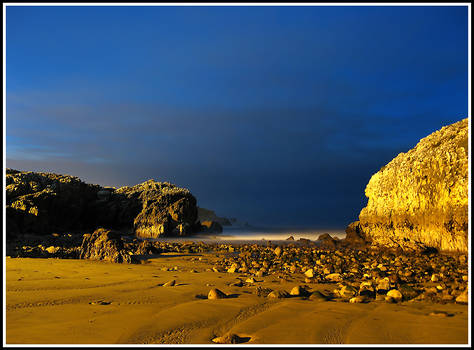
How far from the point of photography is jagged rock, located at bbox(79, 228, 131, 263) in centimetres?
1115

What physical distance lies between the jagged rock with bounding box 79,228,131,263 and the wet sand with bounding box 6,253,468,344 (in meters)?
3.77

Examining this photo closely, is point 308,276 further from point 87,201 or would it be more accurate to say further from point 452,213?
point 87,201

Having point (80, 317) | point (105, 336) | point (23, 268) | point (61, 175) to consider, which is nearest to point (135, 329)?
point (105, 336)

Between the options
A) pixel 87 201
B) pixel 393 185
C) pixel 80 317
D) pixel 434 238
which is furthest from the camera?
pixel 87 201

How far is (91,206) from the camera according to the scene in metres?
30.8

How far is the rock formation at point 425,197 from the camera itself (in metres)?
13.4

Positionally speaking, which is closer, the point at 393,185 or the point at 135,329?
the point at 135,329

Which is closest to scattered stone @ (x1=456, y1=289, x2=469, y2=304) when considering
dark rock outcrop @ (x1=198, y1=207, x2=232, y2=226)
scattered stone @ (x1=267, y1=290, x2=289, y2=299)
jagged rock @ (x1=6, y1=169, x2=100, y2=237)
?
scattered stone @ (x1=267, y1=290, x2=289, y2=299)

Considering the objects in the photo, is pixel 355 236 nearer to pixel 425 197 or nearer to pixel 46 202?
pixel 425 197

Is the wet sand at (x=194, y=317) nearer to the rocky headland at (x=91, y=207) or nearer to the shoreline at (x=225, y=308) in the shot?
the shoreline at (x=225, y=308)

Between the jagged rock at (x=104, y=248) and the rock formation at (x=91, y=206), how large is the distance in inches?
514

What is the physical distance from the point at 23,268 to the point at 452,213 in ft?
48.4

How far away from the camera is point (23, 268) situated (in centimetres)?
884

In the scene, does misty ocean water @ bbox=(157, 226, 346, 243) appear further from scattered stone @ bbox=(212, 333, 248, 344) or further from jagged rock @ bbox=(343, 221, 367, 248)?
scattered stone @ bbox=(212, 333, 248, 344)
